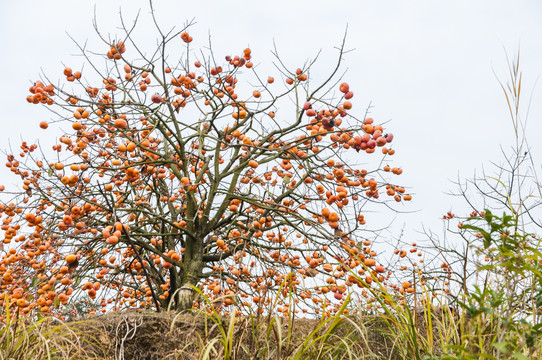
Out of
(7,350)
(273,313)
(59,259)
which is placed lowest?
(7,350)

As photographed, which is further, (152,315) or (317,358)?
(152,315)

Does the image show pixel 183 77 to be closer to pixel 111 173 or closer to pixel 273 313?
pixel 111 173

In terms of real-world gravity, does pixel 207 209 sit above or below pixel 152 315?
above

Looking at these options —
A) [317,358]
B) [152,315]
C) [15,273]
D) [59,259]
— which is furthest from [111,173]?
[317,358]

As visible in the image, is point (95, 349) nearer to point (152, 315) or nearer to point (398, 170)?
point (152, 315)

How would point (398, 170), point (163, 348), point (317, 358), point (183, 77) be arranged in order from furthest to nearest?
point (183, 77)
point (398, 170)
point (163, 348)
point (317, 358)

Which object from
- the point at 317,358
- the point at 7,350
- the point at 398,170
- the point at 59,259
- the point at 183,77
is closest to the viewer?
the point at 317,358

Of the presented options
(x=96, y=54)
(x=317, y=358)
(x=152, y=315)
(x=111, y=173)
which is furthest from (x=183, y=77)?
(x=317, y=358)

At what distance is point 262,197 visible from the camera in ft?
16.4

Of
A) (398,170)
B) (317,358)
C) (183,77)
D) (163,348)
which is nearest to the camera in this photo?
(317,358)

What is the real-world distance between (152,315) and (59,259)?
2226 mm

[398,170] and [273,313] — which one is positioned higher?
[398,170]

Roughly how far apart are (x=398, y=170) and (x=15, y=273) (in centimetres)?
471

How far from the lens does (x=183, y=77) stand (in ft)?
17.4
